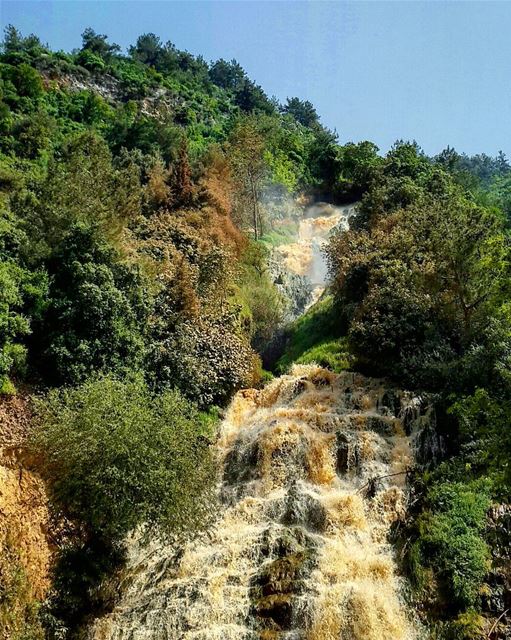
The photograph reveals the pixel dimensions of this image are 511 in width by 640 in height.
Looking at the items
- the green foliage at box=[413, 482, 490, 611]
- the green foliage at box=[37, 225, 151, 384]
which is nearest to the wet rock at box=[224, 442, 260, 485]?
A: the green foliage at box=[37, 225, 151, 384]

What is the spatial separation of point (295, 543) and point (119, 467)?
5.12 meters

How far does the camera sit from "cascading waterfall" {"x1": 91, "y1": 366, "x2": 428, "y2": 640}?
13.5 metres

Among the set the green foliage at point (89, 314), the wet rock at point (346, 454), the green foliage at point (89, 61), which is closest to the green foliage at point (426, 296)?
the wet rock at point (346, 454)

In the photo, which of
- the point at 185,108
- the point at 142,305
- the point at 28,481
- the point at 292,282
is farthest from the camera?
the point at 185,108

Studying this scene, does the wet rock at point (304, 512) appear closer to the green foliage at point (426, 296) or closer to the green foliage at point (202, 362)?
the green foliage at point (202, 362)

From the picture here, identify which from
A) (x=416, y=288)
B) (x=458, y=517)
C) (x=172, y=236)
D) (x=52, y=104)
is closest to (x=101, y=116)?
(x=52, y=104)

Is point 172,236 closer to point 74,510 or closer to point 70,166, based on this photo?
point 70,166

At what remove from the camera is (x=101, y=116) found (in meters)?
53.1

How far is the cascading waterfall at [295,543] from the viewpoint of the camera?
13.5m

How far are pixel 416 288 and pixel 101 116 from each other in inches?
1552

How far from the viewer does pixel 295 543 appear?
15.3m

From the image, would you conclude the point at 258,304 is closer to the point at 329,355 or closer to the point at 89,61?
the point at 329,355

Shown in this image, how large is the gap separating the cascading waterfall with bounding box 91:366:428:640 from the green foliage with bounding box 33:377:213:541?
1.37 meters

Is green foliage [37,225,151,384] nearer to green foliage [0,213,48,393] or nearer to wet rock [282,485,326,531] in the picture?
green foliage [0,213,48,393]
